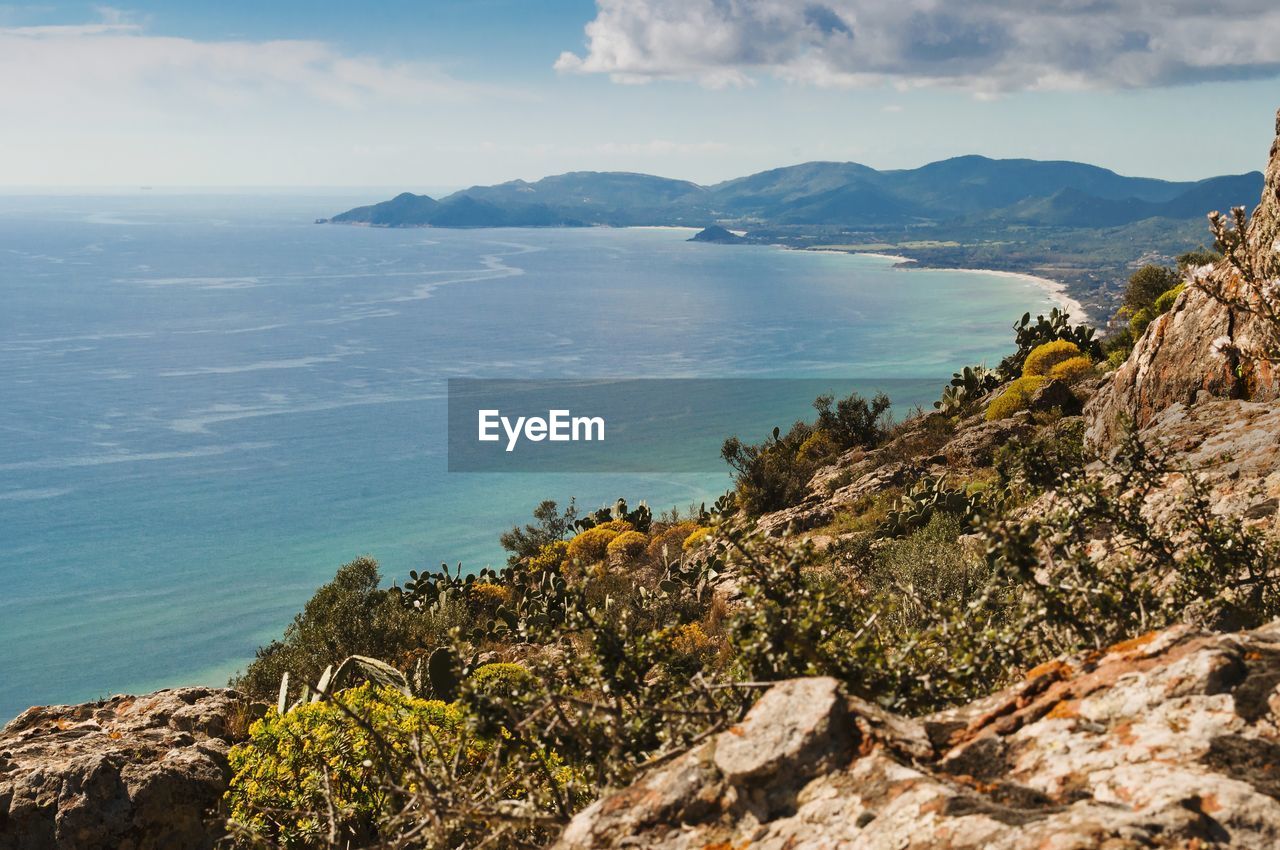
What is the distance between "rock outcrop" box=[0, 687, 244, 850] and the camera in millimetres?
10453

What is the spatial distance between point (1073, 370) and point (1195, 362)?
58.5 ft

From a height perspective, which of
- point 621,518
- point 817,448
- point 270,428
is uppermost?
point 817,448

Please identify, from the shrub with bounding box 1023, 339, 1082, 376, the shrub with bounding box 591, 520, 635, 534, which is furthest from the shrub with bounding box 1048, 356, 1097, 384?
the shrub with bounding box 591, 520, 635, 534

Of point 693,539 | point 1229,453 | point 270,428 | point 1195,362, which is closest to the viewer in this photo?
point 1229,453

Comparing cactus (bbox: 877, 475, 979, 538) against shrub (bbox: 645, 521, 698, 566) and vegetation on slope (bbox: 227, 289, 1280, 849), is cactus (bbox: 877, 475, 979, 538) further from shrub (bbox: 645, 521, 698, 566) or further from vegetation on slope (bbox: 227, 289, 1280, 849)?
shrub (bbox: 645, 521, 698, 566)

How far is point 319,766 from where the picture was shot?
10.5 m

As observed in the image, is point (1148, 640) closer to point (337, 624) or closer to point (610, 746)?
point (610, 746)

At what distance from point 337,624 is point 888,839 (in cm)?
1997

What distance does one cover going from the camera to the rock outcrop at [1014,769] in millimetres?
3453

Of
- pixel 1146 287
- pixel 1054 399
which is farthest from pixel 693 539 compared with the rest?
pixel 1146 287

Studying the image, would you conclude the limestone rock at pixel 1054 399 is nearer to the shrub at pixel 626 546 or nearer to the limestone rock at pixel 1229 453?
the shrub at pixel 626 546

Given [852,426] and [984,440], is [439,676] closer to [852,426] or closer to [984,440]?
[984,440]

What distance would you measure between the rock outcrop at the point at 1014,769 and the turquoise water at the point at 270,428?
129ft

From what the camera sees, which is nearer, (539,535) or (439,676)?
(439,676)
